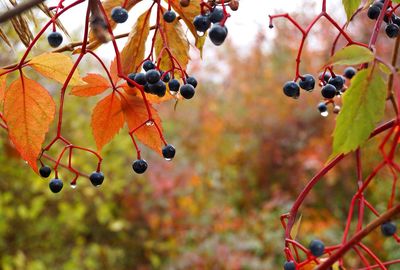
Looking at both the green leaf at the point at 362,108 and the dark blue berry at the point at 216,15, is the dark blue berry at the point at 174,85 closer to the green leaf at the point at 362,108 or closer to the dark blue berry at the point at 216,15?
the dark blue berry at the point at 216,15

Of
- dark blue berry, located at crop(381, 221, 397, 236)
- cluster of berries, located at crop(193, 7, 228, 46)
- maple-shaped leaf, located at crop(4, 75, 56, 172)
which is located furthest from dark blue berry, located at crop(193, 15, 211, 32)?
dark blue berry, located at crop(381, 221, 397, 236)

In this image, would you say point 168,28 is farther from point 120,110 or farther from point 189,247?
point 189,247

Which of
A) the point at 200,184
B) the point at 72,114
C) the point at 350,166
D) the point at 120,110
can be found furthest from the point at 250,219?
the point at 120,110

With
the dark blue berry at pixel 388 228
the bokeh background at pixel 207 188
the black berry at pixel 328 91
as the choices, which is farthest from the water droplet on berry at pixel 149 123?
the bokeh background at pixel 207 188

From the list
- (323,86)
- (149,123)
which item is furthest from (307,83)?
(149,123)

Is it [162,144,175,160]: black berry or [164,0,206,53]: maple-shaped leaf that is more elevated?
[164,0,206,53]: maple-shaped leaf

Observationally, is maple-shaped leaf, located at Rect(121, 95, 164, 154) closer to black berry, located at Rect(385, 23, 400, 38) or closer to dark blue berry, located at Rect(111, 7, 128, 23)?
dark blue berry, located at Rect(111, 7, 128, 23)

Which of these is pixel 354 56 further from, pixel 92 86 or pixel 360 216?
pixel 92 86
